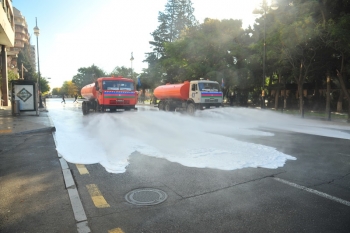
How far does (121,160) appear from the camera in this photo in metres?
6.30

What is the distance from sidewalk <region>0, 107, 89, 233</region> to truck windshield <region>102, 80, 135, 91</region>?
10.5 metres

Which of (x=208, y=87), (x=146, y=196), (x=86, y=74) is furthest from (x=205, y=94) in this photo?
(x=86, y=74)

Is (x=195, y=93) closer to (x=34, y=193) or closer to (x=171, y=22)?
(x=34, y=193)

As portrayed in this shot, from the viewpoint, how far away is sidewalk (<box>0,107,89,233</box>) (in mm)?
3314

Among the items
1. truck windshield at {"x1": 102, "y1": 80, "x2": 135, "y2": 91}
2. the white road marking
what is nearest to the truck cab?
truck windshield at {"x1": 102, "y1": 80, "x2": 135, "y2": 91}

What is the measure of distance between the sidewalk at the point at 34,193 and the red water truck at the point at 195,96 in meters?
13.3

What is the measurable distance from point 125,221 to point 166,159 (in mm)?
3113

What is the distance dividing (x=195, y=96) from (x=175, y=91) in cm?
258

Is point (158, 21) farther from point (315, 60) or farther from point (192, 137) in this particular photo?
point (192, 137)

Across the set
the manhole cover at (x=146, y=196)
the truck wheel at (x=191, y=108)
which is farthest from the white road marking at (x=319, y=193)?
the truck wheel at (x=191, y=108)

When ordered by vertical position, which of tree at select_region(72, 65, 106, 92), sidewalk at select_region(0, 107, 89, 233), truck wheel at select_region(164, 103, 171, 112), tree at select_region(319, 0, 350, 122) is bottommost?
sidewalk at select_region(0, 107, 89, 233)

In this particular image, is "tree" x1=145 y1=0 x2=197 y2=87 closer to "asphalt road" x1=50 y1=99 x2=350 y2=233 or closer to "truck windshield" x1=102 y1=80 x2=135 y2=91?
"truck windshield" x1=102 y1=80 x2=135 y2=91

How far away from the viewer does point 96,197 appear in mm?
4121

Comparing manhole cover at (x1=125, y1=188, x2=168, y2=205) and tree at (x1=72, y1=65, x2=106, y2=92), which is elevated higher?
tree at (x1=72, y1=65, x2=106, y2=92)
